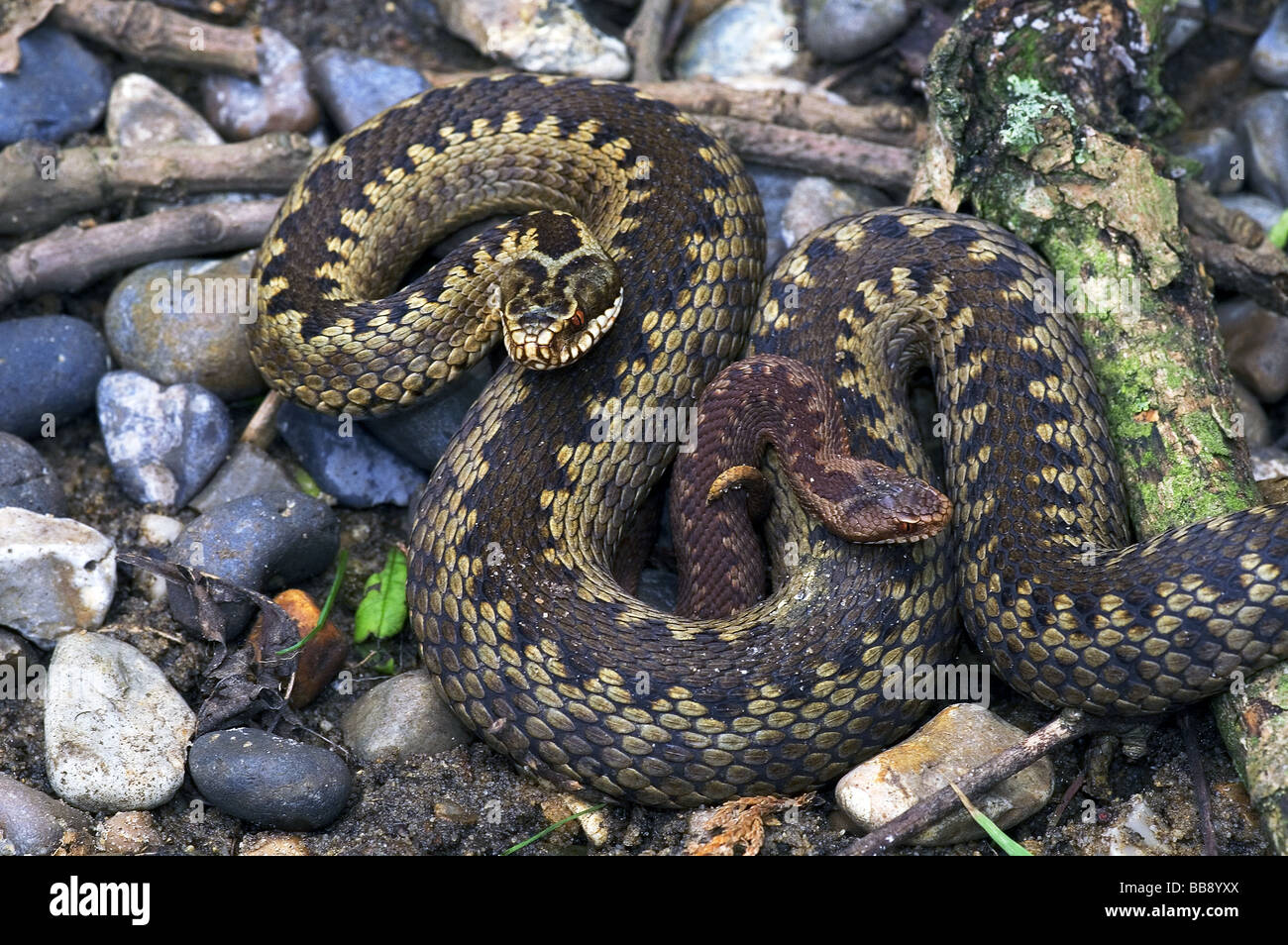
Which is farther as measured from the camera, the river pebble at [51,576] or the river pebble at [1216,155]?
the river pebble at [1216,155]

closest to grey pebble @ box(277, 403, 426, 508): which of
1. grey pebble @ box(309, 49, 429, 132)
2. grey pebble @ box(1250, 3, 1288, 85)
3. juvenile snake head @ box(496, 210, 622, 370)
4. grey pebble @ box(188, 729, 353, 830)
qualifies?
juvenile snake head @ box(496, 210, 622, 370)

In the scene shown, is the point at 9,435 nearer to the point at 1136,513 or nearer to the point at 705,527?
the point at 705,527

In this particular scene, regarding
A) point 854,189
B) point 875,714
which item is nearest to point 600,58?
point 854,189

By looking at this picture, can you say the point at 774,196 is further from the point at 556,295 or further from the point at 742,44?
the point at 556,295

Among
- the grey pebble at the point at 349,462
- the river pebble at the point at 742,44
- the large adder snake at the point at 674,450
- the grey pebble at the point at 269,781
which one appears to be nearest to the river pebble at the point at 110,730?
the grey pebble at the point at 269,781

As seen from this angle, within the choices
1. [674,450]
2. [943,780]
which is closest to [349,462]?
[674,450]

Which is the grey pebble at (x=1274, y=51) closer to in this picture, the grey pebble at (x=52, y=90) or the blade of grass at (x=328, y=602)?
the blade of grass at (x=328, y=602)
